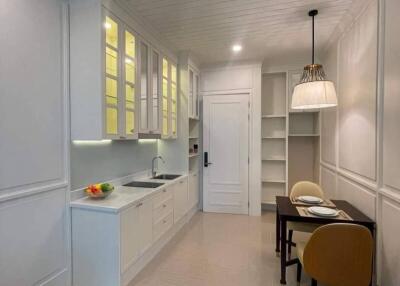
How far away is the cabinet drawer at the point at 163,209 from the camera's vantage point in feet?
9.15

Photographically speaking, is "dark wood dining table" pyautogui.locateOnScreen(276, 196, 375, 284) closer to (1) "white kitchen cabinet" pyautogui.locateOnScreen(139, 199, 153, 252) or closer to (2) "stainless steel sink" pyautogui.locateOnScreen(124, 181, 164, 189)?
(1) "white kitchen cabinet" pyautogui.locateOnScreen(139, 199, 153, 252)

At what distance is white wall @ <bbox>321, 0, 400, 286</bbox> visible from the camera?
1775 mm

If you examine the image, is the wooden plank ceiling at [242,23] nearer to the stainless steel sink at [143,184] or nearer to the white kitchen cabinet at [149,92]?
the white kitchen cabinet at [149,92]

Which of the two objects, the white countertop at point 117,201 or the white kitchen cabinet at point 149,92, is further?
the white kitchen cabinet at point 149,92

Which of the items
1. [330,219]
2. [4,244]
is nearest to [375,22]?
[330,219]

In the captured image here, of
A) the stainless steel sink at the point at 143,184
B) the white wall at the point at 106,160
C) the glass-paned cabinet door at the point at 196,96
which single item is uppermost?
the glass-paned cabinet door at the point at 196,96

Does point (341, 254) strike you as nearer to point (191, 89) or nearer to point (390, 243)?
point (390, 243)

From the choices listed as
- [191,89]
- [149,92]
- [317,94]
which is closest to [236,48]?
[191,89]

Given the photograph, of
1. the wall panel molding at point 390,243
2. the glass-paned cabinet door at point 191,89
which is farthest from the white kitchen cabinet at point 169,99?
the wall panel molding at point 390,243

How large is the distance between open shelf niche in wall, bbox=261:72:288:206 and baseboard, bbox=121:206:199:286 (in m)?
1.67

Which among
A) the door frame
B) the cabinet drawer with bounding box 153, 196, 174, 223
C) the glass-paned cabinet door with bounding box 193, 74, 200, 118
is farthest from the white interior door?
the cabinet drawer with bounding box 153, 196, 174, 223

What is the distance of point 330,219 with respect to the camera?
2.12 metres

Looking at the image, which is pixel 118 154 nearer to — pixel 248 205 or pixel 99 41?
pixel 99 41

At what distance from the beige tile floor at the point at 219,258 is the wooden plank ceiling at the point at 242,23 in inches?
111
